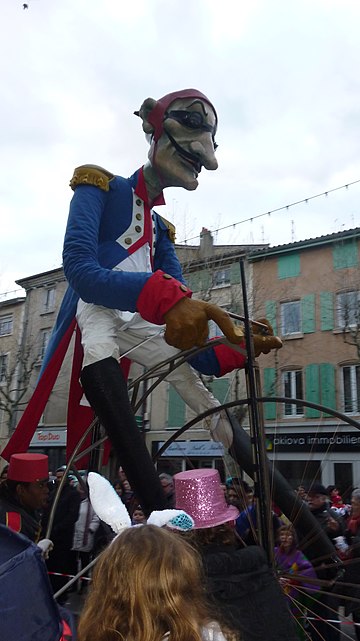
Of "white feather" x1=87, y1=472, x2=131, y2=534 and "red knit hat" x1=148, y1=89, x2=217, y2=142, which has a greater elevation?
"red knit hat" x1=148, y1=89, x2=217, y2=142

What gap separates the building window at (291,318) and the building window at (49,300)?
31.3 ft

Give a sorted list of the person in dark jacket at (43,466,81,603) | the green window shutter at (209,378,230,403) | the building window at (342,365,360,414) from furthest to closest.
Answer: the green window shutter at (209,378,230,403), the building window at (342,365,360,414), the person in dark jacket at (43,466,81,603)

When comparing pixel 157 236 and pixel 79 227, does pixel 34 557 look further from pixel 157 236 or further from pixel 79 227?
pixel 157 236

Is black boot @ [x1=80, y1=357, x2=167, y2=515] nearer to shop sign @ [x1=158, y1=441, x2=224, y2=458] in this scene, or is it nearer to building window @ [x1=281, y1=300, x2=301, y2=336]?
shop sign @ [x1=158, y1=441, x2=224, y2=458]

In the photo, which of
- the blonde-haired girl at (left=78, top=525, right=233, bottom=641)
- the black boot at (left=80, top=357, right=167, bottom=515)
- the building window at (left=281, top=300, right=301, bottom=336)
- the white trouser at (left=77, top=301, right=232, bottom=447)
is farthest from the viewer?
the building window at (left=281, top=300, right=301, bottom=336)

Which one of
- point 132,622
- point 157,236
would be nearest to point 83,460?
point 157,236

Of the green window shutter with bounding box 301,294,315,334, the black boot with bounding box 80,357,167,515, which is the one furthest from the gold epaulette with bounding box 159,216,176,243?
the green window shutter with bounding box 301,294,315,334

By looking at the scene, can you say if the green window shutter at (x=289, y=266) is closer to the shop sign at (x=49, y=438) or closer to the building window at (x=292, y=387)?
the building window at (x=292, y=387)

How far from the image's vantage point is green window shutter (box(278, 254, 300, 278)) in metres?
17.7

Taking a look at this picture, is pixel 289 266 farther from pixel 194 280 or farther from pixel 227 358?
pixel 227 358

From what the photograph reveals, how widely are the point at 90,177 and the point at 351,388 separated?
1426 cm

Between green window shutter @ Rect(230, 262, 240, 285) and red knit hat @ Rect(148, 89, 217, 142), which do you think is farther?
green window shutter @ Rect(230, 262, 240, 285)

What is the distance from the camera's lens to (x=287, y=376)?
1680 cm

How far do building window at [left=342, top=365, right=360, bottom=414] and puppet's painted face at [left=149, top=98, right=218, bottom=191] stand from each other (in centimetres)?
1386
